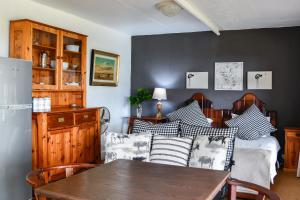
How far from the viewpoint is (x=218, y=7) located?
14.5 feet

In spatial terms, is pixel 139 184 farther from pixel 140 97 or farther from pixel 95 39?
A: pixel 140 97

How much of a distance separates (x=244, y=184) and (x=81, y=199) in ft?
3.28

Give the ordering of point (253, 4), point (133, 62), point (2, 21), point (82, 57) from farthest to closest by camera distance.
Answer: point (133, 62)
point (82, 57)
point (253, 4)
point (2, 21)

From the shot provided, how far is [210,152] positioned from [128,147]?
839mm

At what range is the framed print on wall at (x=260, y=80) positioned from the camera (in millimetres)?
5879

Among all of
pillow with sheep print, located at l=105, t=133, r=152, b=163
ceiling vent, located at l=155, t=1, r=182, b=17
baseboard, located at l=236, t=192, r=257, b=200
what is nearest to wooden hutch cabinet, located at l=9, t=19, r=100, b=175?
pillow with sheep print, located at l=105, t=133, r=152, b=163

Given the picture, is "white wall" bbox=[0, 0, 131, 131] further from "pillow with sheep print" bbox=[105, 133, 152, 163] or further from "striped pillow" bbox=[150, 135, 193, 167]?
"striped pillow" bbox=[150, 135, 193, 167]

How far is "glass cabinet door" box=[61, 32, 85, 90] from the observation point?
182 inches

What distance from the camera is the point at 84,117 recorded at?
4.75m

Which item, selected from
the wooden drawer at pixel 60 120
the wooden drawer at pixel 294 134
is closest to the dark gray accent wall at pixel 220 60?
the wooden drawer at pixel 294 134

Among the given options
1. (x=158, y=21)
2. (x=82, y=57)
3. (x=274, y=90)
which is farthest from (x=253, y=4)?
(x=82, y=57)

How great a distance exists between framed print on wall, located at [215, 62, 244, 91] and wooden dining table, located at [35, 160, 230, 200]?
13.4ft

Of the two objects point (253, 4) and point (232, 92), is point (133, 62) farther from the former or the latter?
point (253, 4)

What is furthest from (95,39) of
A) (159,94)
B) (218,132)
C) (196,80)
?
(218,132)
